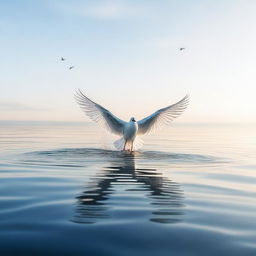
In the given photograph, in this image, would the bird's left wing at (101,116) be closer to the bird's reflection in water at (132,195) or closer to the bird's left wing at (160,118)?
the bird's left wing at (160,118)

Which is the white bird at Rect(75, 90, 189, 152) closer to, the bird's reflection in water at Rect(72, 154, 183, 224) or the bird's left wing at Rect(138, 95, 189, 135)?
the bird's left wing at Rect(138, 95, 189, 135)

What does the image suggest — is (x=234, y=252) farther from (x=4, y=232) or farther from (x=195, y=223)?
(x=4, y=232)

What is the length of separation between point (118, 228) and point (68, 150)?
52.4 ft

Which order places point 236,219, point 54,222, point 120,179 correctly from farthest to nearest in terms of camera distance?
point 120,179 → point 236,219 → point 54,222

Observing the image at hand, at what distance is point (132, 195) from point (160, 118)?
702 inches

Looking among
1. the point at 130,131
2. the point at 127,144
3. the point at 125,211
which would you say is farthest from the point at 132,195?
the point at 127,144

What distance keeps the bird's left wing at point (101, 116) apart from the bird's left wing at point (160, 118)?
144 centimetres

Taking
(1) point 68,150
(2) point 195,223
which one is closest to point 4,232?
(2) point 195,223

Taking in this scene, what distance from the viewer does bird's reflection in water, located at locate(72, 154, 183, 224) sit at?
826 centimetres

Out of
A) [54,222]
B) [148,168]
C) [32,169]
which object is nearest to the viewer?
[54,222]

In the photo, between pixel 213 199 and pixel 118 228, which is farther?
pixel 213 199

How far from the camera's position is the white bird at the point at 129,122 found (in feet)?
85.5

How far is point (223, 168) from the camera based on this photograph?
1772 centimetres

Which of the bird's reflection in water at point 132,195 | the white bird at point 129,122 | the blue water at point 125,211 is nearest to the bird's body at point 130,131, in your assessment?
the white bird at point 129,122
